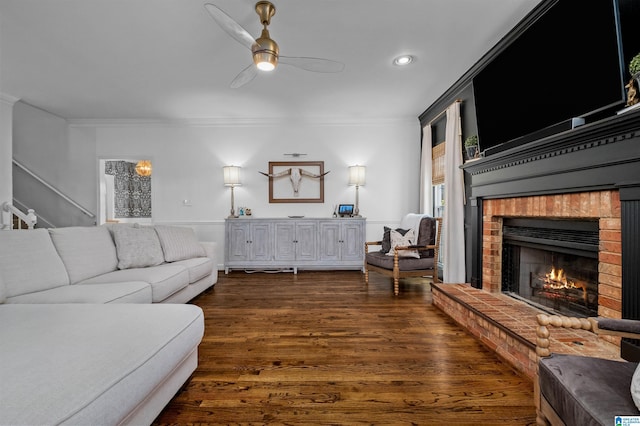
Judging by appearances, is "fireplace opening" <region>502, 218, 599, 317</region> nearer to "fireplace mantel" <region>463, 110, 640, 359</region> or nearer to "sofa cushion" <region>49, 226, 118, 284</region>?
"fireplace mantel" <region>463, 110, 640, 359</region>

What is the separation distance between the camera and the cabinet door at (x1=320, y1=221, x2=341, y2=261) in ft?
14.7

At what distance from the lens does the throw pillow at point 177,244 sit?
3.09 m

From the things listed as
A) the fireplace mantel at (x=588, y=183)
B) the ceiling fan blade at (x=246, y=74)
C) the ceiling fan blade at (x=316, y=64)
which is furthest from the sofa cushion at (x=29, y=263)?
the fireplace mantel at (x=588, y=183)

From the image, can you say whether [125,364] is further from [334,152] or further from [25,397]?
[334,152]

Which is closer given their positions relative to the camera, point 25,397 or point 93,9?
point 25,397

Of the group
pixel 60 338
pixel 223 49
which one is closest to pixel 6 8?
pixel 223 49

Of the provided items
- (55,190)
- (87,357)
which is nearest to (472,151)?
(87,357)

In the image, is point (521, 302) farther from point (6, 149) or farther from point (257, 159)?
point (6, 149)

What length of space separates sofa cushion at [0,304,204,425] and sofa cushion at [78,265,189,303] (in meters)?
0.74

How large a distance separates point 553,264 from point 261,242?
3644 millimetres

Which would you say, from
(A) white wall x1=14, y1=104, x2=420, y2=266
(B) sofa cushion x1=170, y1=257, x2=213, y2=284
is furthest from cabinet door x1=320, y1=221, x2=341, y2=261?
(B) sofa cushion x1=170, y1=257, x2=213, y2=284

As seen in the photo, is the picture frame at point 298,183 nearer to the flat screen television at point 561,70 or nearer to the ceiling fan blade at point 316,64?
the ceiling fan blade at point 316,64

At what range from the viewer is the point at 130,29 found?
245cm

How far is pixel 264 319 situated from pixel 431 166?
3.42 meters
